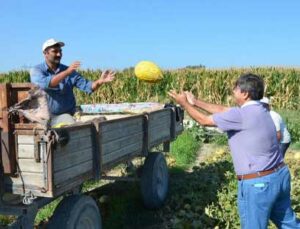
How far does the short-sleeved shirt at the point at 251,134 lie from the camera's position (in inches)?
159

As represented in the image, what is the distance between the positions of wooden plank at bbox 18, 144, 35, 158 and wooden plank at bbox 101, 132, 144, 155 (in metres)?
0.96

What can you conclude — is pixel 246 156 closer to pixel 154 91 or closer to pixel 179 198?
pixel 179 198

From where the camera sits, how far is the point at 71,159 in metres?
3.78

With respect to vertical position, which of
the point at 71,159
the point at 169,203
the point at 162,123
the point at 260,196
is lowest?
the point at 169,203

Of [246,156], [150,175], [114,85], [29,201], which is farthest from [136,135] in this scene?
[114,85]

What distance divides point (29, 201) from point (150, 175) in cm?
287

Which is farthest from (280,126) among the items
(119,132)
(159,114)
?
Answer: (119,132)

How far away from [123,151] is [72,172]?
1204mm

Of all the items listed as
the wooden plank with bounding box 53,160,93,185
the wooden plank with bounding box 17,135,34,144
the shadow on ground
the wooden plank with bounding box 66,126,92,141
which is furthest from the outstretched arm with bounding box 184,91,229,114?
the shadow on ground

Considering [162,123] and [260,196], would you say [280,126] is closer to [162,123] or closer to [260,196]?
[162,123]

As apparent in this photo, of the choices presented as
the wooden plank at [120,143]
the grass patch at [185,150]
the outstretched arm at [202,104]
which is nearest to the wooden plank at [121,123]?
the wooden plank at [120,143]

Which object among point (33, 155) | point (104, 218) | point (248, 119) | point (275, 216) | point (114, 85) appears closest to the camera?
point (33, 155)

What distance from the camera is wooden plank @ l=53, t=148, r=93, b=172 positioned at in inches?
139

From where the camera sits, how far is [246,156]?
161 inches
